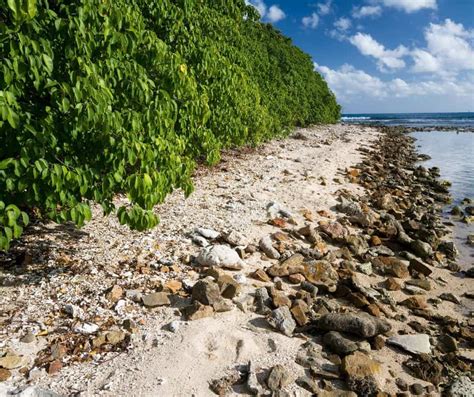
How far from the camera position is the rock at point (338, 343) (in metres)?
3.58

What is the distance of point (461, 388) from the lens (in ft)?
11.1

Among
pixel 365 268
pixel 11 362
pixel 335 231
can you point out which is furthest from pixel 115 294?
pixel 335 231

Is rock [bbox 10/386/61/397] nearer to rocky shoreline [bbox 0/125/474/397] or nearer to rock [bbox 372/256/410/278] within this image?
rocky shoreline [bbox 0/125/474/397]

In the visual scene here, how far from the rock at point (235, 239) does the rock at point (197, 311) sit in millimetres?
1808

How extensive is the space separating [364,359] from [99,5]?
415 centimetres

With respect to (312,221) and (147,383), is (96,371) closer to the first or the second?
(147,383)

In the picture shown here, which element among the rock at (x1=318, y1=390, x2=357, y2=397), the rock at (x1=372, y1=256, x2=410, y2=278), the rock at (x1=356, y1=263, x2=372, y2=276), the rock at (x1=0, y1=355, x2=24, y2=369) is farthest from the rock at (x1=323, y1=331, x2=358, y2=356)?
the rock at (x1=0, y1=355, x2=24, y2=369)

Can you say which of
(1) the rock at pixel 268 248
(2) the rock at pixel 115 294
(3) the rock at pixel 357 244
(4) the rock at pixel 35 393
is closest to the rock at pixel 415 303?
(3) the rock at pixel 357 244

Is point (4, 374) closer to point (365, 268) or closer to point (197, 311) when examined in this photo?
point (197, 311)

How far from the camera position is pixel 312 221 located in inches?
294

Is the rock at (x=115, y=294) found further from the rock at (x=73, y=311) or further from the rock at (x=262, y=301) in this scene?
the rock at (x=262, y=301)

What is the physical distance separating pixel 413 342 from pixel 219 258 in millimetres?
2486

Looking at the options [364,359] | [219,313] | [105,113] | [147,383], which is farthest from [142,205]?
[364,359]

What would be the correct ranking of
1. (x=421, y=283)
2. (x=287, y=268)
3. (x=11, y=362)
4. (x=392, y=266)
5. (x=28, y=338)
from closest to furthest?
1. (x=11, y=362)
2. (x=28, y=338)
3. (x=287, y=268)
4. (x=421, y=283)
5. (x=392, y=266)
